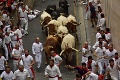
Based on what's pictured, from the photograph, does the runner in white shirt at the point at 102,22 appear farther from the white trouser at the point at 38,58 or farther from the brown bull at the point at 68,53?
the white trouser at the point at 38,58

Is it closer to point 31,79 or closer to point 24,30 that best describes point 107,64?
point 31,79

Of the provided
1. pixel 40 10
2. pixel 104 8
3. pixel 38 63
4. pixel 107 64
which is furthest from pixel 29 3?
pixel 107 64

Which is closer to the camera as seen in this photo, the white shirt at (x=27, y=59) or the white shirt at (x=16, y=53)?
the white shirt at (x=27, y=59)

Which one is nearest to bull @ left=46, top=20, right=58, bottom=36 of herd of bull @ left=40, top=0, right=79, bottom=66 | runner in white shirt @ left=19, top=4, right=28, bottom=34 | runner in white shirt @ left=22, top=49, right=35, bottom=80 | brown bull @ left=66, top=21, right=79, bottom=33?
herd of bull @ left=40, top=0, right=79, bottom=66

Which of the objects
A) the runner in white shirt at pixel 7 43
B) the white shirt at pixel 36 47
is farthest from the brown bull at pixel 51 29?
the white shirt at pixel 36 47

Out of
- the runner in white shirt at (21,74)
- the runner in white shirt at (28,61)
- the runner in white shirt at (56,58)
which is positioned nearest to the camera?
the runner in white shirt at (21,74)

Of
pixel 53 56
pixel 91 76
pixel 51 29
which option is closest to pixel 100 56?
pixel 53 56

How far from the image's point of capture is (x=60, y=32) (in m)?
22.2

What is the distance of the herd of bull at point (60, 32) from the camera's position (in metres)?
20.7

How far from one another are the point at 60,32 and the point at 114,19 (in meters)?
3.04

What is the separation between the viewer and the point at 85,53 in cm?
1936

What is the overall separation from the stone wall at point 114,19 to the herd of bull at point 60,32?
75.7 inches

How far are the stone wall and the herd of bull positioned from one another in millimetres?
1923

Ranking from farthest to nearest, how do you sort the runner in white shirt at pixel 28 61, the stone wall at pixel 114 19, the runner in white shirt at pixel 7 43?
1. the runner in white shirt at pixel 7 43
2. the stone wall at pixel 114 19
3. the runner in white shirt at pixel 28 61
